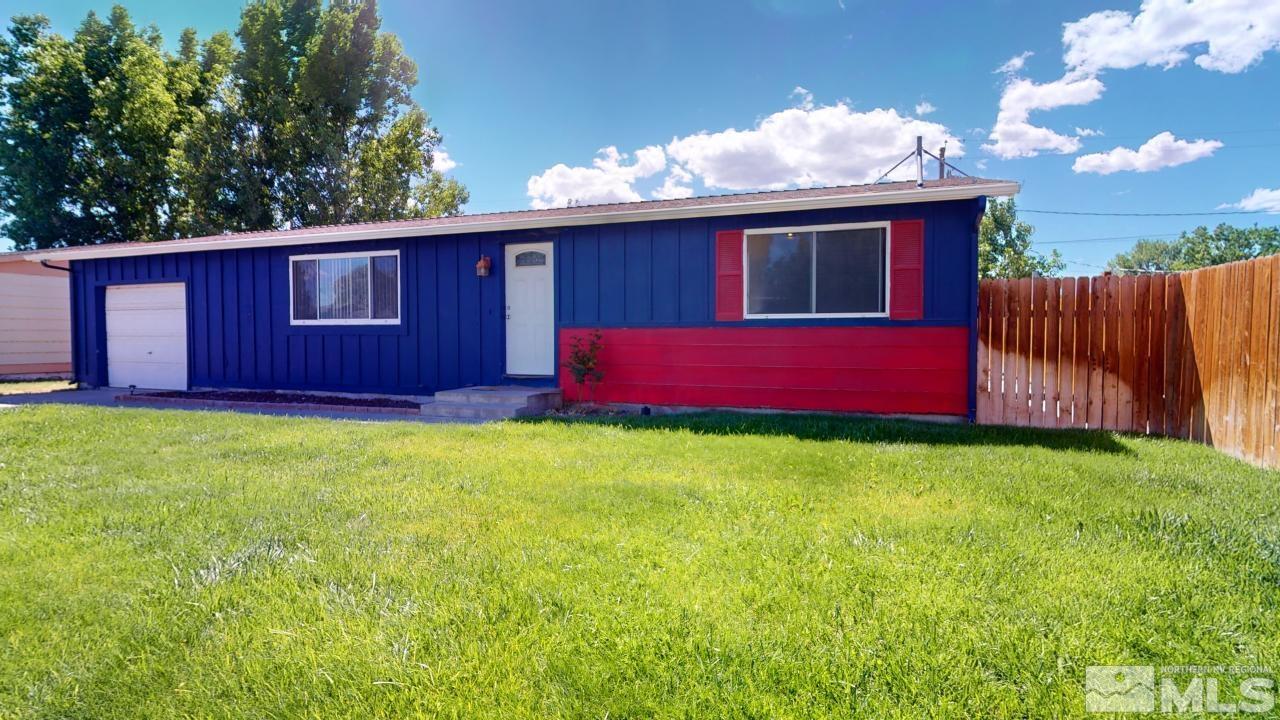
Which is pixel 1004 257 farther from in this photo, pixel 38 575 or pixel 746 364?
pixel 38 575

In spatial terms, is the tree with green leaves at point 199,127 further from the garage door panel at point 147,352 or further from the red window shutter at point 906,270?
the red window shutter at point 906,270

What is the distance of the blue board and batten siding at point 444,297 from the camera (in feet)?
22.6

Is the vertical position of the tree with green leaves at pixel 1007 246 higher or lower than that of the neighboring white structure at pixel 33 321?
higher

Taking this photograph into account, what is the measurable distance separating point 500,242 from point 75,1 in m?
22.4

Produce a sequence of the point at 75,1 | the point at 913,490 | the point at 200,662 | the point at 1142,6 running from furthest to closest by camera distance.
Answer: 1. the point at 75,1
2. the point at 1142,6
3. the point at 913,490
4. the point at 200,662

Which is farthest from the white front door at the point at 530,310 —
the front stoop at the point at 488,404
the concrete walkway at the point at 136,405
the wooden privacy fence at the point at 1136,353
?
the wooden privacy fence at the point at 1136,353

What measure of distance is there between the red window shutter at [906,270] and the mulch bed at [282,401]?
5998 millimetres

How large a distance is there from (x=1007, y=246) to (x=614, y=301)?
87.7ft

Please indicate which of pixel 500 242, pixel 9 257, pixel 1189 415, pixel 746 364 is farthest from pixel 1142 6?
pixel 9 257

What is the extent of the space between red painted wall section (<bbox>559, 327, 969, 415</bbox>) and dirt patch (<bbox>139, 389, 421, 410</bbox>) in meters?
2.63

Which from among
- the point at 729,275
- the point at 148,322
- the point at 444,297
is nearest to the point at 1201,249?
the point at 729,275

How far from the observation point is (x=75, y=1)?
20.4m

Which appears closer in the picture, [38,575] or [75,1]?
[38,575]

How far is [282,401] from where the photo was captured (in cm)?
915
